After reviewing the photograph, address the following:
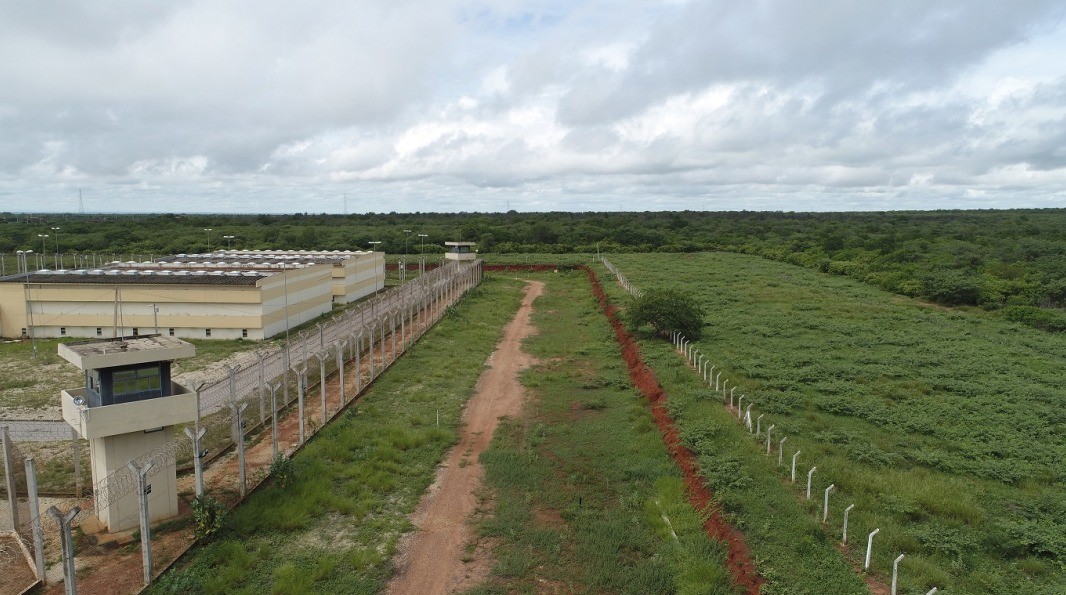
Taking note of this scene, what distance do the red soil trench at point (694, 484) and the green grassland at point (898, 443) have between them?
257 mm

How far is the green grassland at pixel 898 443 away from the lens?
11547 millimetres

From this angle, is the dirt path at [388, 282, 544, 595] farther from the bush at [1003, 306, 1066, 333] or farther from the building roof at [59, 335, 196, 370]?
the bush at [1003, 306, 1066, 333]

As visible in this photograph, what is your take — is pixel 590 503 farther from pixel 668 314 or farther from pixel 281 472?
pixel 668 314

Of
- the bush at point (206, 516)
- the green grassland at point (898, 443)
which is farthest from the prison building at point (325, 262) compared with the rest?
the bush at point (206, 516)

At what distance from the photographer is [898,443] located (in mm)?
17109

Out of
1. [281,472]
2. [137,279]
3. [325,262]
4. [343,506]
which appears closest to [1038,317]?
[343,506]

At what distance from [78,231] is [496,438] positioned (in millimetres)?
123763

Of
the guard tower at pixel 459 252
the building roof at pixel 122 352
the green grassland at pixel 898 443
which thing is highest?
the guard tower at pixel 459 252

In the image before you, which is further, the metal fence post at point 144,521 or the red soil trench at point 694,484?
the red soil trench at point 694,484

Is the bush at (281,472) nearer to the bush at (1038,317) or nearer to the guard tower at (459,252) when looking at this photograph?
the bush at (1038,317)

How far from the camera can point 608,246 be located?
310 feet

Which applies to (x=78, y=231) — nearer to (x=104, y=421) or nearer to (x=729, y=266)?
(x=729, y=266)

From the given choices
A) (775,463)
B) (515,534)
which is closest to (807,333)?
(775,463)

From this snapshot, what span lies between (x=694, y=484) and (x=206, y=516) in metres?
10.5
